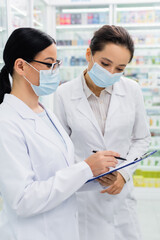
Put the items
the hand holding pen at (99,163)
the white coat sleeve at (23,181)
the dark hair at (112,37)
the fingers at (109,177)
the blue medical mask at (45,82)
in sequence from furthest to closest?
the dark hair at (112,37)
the fingers at (109,177)
the blue medical mask at (45,82)
the hand holding pen at (99,163)
the white coat sleeve at (23,181)

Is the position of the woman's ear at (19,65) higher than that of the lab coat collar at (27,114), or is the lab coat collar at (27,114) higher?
the woman's ear at (19,65)

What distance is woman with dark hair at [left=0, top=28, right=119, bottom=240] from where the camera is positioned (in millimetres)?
917

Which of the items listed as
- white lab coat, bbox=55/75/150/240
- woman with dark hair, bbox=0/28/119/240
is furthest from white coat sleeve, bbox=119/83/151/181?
woman with dark hair, bbox=0/28/119/240

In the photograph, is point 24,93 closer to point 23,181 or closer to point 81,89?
point 23,181

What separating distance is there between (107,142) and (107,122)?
0.12 metres

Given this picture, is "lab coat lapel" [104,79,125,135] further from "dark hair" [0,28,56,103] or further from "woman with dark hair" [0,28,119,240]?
"dark hair" [0,28,56,103]

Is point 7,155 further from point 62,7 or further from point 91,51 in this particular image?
point 62,7

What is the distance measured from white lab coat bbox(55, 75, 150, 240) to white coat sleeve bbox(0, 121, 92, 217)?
0.54 metres

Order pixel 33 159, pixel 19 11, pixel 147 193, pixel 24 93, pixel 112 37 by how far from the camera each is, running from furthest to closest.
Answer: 1. pixel 147 193
2. pixel 19 11
3. pixel 112 37
4. pixel 24 93
5. pixel 33 159

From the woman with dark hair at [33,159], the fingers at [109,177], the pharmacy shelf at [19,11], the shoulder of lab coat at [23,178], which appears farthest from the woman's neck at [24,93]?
the pharmacy shelf at [19,11]

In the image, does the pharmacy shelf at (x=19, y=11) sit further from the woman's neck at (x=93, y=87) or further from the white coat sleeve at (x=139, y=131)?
the white coat sleeve at (x=139, y=131)

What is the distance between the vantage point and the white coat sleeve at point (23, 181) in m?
0.91

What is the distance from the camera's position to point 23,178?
0.91 metres

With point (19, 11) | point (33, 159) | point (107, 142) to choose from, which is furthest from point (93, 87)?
point (19, 11)
